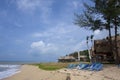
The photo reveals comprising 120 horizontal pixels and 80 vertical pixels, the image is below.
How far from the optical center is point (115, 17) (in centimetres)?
3200

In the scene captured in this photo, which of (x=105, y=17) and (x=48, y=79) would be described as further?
(x=105, y=17)

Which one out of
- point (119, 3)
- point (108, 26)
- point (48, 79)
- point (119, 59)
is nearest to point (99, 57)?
point (119, 59)

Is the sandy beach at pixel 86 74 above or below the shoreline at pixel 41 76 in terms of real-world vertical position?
above

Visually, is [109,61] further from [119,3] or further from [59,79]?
[59,79]

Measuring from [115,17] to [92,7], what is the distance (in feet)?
12.9

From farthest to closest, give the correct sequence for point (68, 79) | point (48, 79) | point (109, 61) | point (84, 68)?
1. point (109, 61)
2. point (84, 68)
3. point (48, 79)
4. point (68, 79)

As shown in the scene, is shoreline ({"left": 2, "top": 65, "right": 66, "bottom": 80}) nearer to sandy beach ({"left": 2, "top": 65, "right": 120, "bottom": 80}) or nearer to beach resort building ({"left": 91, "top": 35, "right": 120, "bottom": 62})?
sandy beach ({"left": 2, "top": 65, "right": 120, "bottom": 80})

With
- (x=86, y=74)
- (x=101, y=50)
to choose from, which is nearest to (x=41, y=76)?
(x=86, y=74)

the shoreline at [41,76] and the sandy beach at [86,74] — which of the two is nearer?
the sandy beach at [86,74]

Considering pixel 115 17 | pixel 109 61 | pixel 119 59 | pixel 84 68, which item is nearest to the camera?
pixel 84 68

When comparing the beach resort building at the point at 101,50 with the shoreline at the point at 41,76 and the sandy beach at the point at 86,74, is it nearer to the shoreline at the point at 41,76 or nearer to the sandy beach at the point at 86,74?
the sandy beach at the point at 86,74

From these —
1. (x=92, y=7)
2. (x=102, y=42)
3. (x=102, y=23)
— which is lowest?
(x=102, y=42)

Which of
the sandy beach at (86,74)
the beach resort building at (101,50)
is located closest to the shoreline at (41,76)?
the sandy beach at (86,74)

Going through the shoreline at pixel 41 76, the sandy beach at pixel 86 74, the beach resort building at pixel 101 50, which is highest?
the beach resort building at pixel 101 50
